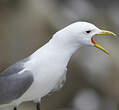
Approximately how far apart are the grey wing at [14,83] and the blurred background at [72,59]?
2074mm

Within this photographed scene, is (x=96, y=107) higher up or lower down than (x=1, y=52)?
lower down

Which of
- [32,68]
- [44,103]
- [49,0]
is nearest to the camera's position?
[32,68]

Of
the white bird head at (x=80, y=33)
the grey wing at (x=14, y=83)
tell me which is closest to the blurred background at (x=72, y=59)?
the grey wing at (x=14, y=83)

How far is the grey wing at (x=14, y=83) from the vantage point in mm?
2734

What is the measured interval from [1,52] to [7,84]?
2.29m

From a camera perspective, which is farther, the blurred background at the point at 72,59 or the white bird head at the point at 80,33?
the blurred background at the point at 72,59

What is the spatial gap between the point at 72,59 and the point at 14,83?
2.51 metres

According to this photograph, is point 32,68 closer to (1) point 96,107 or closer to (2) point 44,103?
(2) point 44,103

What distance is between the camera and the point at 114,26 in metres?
6.31

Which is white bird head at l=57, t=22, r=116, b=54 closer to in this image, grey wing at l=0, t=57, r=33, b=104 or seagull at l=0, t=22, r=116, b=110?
seagull at l=0, t=22, r=116, b=110

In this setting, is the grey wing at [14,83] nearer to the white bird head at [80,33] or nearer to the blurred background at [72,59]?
the white bird head at [80,33]

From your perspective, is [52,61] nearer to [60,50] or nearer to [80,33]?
[60,50]

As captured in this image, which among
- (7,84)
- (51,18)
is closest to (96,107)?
(51,18)

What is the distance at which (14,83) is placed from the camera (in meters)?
2.80
